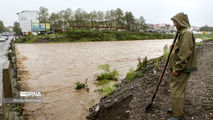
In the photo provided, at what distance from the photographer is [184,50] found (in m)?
3.43

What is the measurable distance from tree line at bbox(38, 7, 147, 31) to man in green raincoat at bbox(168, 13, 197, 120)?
66396 millimetres

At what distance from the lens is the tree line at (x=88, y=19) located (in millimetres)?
68000

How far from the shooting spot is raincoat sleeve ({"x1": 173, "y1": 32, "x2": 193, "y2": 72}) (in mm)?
3416

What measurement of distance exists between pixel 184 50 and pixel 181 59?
175mm

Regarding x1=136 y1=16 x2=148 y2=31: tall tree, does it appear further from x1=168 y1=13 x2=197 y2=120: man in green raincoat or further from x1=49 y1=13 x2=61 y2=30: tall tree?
x1=168 y1=13 x2=197 y2=120: man in green raincoat

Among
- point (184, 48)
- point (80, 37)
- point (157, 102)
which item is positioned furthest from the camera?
Result: point (80, 37)

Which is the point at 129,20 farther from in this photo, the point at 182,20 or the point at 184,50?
the point at 184,50

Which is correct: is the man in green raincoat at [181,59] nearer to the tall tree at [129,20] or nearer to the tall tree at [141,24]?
the tall tree at [129,20]

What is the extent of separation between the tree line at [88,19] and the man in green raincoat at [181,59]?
66396 millimetres

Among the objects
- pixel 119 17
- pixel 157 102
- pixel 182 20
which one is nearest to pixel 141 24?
pixel 119 17

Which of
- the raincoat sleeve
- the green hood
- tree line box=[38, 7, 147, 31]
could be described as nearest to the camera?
the raincoat sleeve

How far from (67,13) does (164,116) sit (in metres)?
67.4

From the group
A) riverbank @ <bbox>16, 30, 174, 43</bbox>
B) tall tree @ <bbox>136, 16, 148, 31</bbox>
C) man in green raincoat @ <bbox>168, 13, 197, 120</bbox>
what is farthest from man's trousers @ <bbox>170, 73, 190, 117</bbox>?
tall tree @ <bbox>136, 16, 148, 31</bbox>

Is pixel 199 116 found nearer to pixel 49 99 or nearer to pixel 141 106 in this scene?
pixel 141 106
